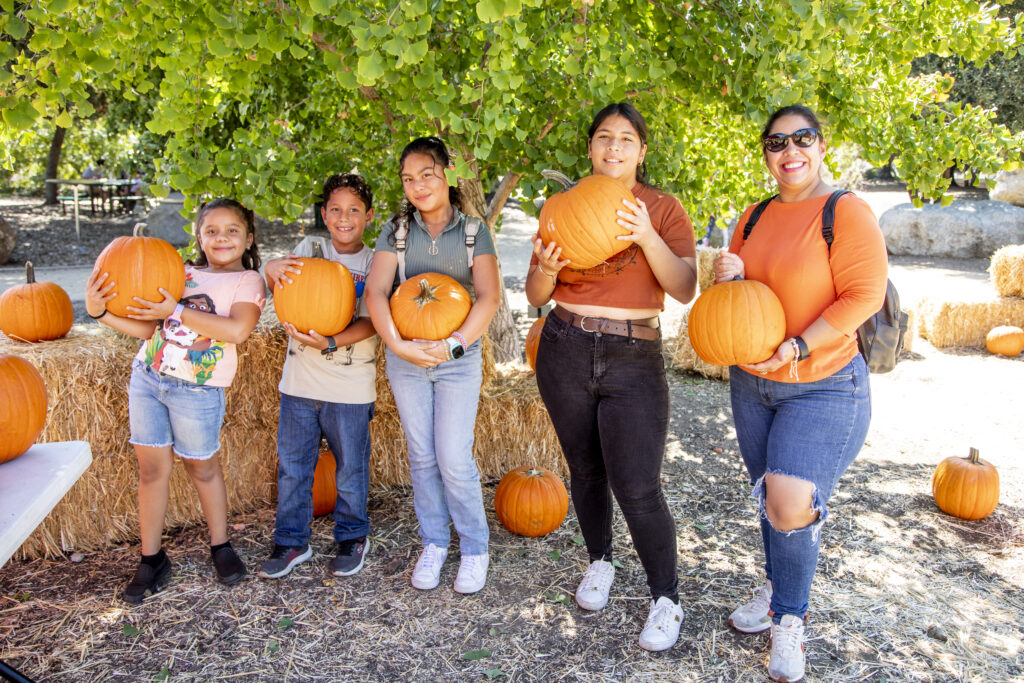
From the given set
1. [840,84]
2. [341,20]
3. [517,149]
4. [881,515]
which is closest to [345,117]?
[517,149]

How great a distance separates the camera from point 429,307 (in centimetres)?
300

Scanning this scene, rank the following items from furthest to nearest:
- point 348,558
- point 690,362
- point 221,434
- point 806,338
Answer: point 690,362, point 221,434, point 348,558, point 806,338

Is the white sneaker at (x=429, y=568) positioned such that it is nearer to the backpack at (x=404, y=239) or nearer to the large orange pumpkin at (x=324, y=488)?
the large orange pumpkin at (x=324, y=488)

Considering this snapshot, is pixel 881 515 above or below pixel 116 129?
below

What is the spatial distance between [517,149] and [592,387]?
1765 mm

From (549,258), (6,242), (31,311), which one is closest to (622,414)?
(549,258)

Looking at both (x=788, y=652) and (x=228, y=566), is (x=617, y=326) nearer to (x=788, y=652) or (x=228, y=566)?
(x=788, y=652)

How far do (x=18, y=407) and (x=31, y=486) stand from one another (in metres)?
0.36

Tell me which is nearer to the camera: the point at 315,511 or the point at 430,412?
the point at 430,412

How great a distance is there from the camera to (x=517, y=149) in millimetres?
3955

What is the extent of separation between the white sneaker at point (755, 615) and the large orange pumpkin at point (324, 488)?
2243 mm

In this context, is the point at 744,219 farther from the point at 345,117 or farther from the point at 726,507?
the point at 345,117

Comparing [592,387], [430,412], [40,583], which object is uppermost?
[592,387]

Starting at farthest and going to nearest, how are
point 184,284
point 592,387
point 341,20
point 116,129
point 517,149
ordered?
point 116,129
point 517,149
point 184,284
point 592,387
point 341,20
